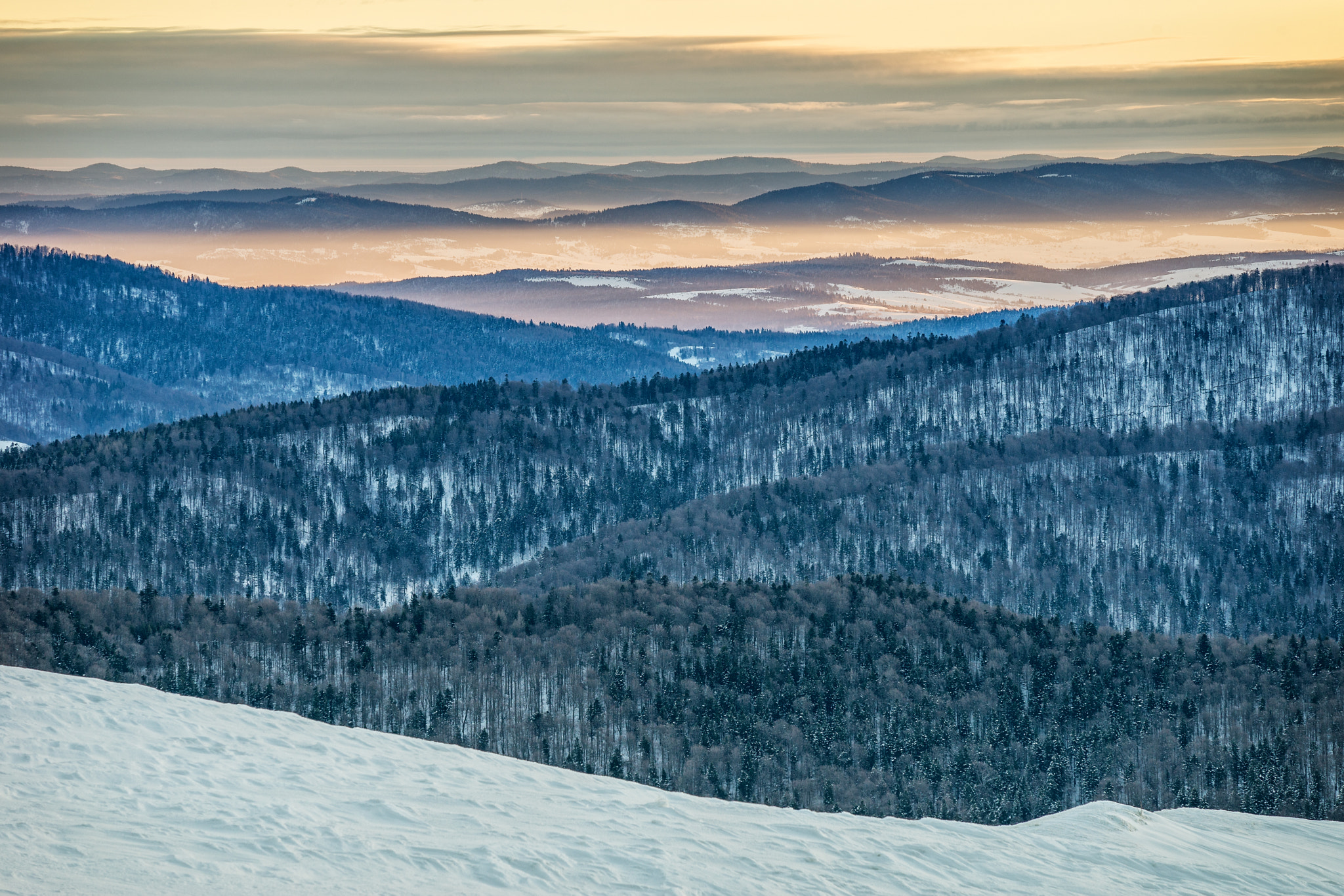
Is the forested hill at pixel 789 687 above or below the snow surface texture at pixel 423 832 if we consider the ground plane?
below

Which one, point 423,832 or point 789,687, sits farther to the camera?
point 789,687

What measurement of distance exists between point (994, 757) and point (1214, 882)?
105129 millimetres

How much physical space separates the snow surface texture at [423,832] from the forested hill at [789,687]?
8177 centimetres

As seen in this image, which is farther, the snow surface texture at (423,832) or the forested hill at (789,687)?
the forested hill at (789,687)

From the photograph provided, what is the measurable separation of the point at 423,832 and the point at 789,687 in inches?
4811

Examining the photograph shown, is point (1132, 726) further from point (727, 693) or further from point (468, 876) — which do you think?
point (468, 876)

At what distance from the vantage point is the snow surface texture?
37.9 m

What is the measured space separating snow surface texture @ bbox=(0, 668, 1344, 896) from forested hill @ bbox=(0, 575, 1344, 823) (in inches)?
3219

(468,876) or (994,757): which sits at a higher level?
(468,876)

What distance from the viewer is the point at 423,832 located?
43.7 metres

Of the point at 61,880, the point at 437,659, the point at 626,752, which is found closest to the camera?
the point at 61,880

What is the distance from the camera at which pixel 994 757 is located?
15225 centimetres

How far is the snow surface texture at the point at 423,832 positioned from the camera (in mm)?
37938

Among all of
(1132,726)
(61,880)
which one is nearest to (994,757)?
(1132,726)
